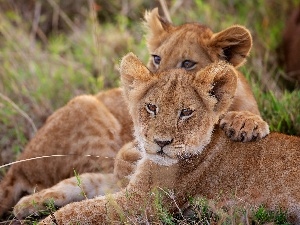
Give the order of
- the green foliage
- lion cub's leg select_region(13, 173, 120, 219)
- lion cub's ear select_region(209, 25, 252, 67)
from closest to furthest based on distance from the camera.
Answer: the green foliage < lion cub's leg select_region(13, 173, 120, 219) < lion cub's ear select_region(209, 25, 252, 67)

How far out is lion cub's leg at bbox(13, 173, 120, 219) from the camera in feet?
15.6

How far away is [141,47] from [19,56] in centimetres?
137

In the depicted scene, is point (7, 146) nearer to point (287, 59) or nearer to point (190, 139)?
point (190, 139)

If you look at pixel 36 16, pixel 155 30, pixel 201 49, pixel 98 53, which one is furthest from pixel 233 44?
pixel 36 16

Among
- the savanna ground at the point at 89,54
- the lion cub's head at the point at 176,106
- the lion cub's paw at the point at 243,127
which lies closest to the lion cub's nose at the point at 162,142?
the lion cub's head at the point at 176,106

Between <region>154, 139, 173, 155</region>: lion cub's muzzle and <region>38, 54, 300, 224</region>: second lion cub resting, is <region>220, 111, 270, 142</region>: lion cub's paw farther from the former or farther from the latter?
<region>154, 139, 173, 155</region>: lion cub's muzzle

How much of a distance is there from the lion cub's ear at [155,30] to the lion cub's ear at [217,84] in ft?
5.12

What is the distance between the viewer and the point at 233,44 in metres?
5.06

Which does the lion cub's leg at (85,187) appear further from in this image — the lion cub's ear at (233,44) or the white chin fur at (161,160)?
the lion cub's ear at (233,44)

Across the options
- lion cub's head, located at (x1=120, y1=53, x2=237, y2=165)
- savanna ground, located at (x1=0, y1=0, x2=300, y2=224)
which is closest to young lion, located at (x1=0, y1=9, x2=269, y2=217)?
savanna ground, located at (x1=0, y1=0, x2=300, y2=224)

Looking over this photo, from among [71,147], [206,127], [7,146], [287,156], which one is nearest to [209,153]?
[206,127]

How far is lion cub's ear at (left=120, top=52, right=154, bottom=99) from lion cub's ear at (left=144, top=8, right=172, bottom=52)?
131 centimetres

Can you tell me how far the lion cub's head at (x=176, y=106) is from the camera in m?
3.80

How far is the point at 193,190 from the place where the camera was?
13.1 feet
